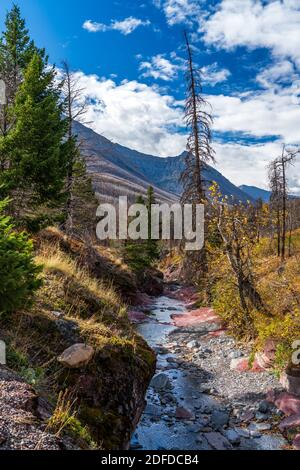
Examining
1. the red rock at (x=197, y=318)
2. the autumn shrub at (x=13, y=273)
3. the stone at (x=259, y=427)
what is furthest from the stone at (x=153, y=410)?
the red rock at (x=197, y=318)

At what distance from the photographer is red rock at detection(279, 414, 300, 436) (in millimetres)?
8211

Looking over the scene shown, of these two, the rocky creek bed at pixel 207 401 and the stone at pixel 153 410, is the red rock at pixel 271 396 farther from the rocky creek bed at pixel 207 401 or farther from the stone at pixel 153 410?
the stone at pixel 153 410

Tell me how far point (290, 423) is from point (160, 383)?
3920 mm

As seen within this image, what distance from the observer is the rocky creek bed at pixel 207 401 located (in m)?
7.96

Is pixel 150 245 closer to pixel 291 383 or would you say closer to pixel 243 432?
pixel 291 383

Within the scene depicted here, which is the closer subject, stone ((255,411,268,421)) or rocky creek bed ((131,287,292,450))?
rocky creek bed ((131,287,292,450))

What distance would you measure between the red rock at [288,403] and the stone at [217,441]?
182 cm

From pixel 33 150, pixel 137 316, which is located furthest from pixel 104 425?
pixel 137 316

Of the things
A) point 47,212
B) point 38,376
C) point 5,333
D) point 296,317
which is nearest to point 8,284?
point 5,333

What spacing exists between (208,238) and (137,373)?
17904mm

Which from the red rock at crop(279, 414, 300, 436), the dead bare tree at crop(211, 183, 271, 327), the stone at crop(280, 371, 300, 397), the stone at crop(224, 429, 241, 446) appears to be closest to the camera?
the stone at crop(224, 429, 241, 446)

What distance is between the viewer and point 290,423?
829 cm

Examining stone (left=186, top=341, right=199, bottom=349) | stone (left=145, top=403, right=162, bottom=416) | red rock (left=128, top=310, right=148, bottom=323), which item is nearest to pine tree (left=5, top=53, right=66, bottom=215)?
red rock (left=128, top=310, right=148, bottom=323)

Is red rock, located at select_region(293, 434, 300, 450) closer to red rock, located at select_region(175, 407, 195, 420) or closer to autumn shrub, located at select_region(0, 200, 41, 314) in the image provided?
red rock, located at select_region(175, 407, 195, 420)
